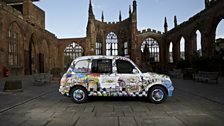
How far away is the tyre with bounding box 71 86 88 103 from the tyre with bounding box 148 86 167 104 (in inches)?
101

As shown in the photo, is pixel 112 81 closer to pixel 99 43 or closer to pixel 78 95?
pixel 78 95

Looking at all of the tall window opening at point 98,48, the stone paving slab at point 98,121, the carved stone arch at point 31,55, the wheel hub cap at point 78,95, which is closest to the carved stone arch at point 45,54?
the carved stone arch at point 31,55

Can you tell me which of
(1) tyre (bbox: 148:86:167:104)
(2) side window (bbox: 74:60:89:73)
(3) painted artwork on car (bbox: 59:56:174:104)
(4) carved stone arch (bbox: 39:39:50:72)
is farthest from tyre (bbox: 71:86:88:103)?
(4) carved stone arch (bbox: 39:39:50:72)

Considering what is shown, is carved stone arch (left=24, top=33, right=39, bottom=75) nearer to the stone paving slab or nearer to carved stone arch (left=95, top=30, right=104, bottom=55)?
carved stone arch (left=95, top=30, right=104, bottom=55)

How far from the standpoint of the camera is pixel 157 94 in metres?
7.66

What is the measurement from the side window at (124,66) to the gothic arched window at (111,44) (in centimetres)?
4289

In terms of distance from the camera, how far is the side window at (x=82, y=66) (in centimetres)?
789

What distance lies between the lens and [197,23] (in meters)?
27.8

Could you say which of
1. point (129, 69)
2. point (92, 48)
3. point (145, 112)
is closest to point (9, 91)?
point (129, 69)

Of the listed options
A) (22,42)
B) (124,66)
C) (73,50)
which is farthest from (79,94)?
(73,50)

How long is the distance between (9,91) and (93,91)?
19.5 feet

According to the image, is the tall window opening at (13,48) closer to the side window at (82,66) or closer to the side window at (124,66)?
the side window at (82,66)

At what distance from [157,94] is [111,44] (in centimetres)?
4390

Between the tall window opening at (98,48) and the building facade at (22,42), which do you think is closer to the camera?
the building facade at (22,42)
